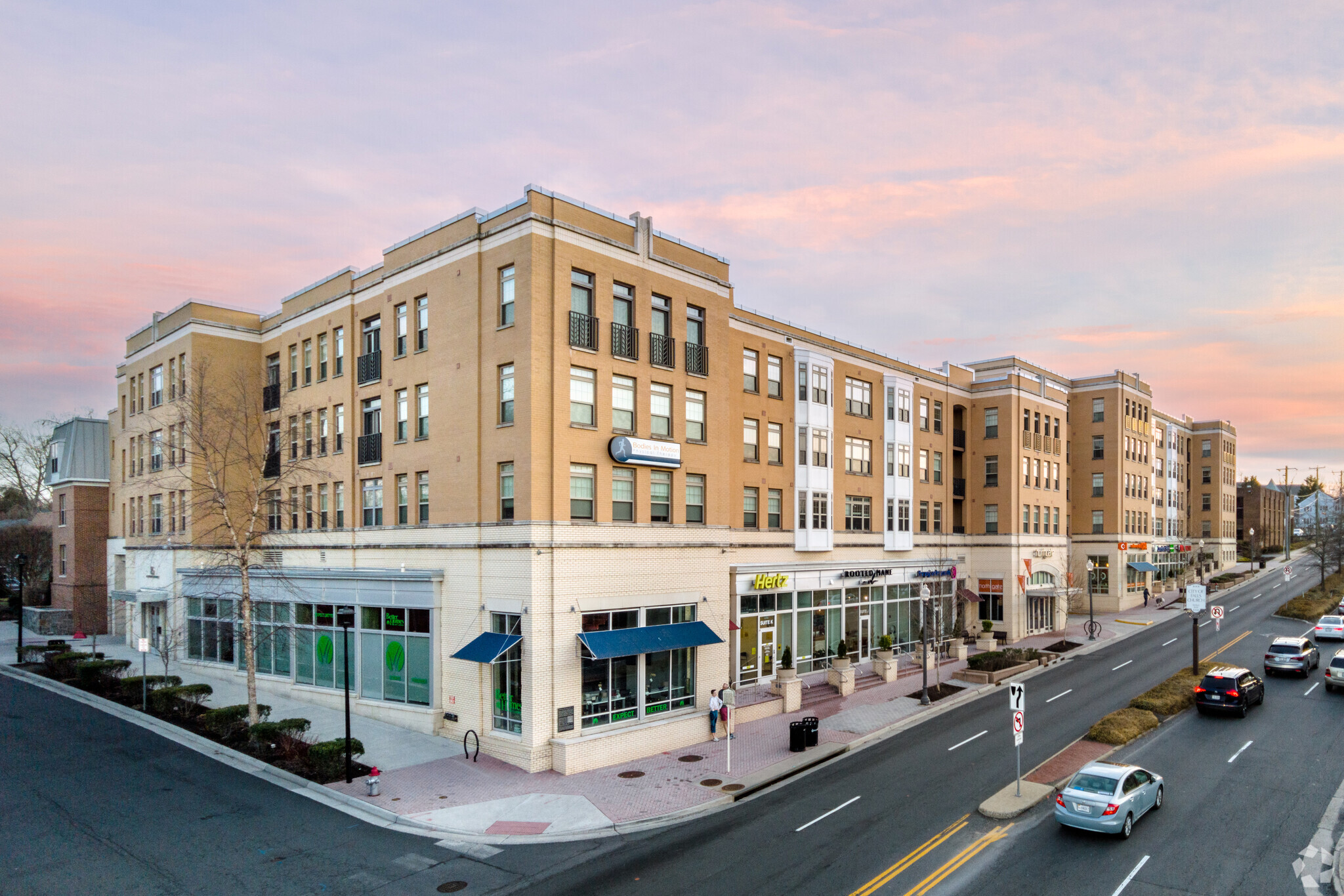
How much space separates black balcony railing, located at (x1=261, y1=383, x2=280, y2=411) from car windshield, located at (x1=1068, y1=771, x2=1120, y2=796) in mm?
37069

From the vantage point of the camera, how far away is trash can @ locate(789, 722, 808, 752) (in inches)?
1066

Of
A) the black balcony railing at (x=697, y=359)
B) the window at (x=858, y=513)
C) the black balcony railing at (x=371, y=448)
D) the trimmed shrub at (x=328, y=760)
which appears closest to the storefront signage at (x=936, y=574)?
the window at (x=858, y=513)

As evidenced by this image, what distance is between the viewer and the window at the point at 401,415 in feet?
104

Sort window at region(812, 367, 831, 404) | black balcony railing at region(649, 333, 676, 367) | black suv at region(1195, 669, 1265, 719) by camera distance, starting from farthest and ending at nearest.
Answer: window at region(812, 367, 831, 404) → black suv at region(1195, 669, 1265, 719) → black balcony railing at region(649, 333, 676, 367)

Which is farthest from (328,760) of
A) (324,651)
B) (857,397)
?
(857,397)

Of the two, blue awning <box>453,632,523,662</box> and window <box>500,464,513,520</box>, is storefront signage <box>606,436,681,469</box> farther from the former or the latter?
blue awning <box>453,632,523,662</box>

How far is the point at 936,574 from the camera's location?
160 ft

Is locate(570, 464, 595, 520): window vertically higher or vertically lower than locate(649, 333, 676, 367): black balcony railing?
lower

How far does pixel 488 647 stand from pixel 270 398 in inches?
869

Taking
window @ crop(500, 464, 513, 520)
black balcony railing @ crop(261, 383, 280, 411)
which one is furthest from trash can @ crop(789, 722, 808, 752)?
black balcony railing @ crop(261, 383, 280, 411)

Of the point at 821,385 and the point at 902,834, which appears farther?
the point at 821,385

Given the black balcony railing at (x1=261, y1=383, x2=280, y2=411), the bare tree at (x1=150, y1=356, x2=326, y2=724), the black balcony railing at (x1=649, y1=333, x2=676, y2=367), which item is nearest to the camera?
the black balcony railing at (x1=649, y1=333, x2=676, y2=367)

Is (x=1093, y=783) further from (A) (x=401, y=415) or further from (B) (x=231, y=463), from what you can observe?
(B) (x=231, y=463)

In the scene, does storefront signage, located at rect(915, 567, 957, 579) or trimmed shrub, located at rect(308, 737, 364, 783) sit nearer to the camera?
trimmed shrub, located at rect(308, 737, 364, 783)
